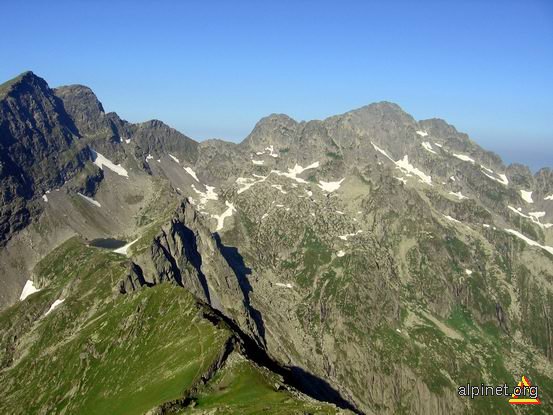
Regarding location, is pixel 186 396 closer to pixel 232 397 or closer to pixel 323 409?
pixel 232 397

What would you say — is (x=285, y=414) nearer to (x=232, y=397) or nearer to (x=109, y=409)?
(x=232, y=397)

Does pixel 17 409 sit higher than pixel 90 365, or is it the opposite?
pixel 90 365

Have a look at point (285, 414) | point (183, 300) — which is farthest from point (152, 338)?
point (285, 414)

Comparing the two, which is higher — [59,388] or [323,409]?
[323,409]

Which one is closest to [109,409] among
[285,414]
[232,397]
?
[232,397]

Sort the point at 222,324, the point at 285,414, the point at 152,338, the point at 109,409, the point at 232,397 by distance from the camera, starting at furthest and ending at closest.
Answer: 1. the point at 152,338
2. the point at 222,324
3. the point at 109,409
4. the point at 232,397
5. the point at 285,414

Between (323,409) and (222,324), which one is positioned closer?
(323,409)

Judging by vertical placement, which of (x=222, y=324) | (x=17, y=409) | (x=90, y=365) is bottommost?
(x=17, y=409)

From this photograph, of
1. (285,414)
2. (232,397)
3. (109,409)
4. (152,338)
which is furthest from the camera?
(152,338)

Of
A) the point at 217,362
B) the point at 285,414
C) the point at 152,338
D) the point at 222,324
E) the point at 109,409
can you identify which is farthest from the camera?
the point at 152,338
